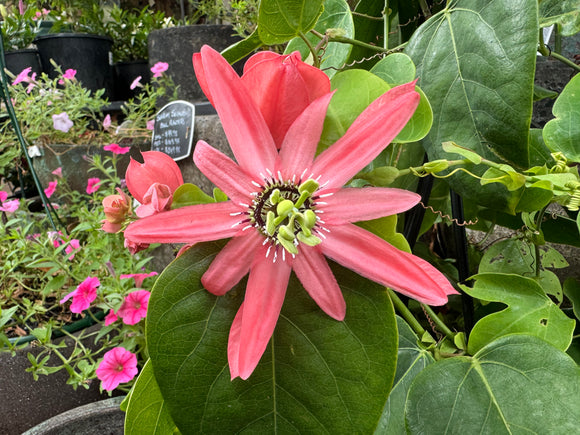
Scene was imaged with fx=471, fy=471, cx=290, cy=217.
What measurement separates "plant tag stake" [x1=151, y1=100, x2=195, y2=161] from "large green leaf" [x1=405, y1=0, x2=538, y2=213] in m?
0.95

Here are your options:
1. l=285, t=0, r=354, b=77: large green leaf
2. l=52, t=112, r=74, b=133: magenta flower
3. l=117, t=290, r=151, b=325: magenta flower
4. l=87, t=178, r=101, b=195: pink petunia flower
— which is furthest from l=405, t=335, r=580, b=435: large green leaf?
l=52, t=112, r=74, b=133: magenta flower

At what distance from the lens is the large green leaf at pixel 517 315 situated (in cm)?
34

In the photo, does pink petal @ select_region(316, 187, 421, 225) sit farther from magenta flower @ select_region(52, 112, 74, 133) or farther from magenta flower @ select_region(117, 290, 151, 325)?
magenta flower @ select_region(52, 112, 74, 133)

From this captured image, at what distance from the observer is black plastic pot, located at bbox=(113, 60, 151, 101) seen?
2.37 metres

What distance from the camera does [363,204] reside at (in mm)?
228

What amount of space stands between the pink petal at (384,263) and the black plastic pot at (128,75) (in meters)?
2.31

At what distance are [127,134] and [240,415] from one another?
157 cm

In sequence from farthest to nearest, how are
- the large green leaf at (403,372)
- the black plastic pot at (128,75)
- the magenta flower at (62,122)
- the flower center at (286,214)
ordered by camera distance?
the black plastic pot at (128,75) → the magenta flower at (62,122) → the large green leaf at (403,372) → the flower center at (286,214)

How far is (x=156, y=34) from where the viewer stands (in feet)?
5.98

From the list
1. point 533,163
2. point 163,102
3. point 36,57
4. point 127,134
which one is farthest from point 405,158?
point 36,57

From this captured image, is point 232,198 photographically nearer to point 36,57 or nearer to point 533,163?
point 533,163

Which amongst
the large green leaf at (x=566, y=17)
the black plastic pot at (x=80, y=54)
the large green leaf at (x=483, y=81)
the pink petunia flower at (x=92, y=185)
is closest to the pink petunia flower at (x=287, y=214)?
the large green leaf at (x=483, y=81)

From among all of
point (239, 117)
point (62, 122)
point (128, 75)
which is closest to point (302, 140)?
point (239, 117)

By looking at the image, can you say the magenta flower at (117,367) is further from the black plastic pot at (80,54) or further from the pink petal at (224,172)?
the black plastic pot at (80,54)
